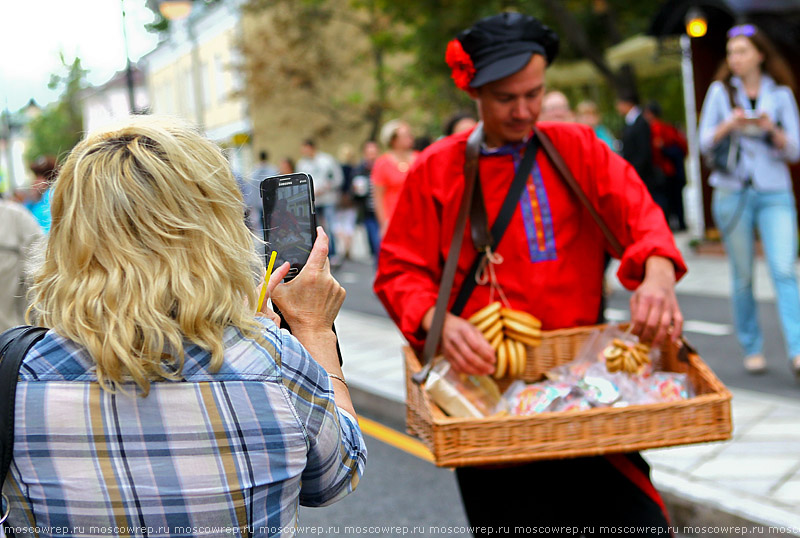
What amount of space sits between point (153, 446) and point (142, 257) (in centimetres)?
31

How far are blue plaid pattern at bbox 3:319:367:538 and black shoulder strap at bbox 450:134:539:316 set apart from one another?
3.97 ft

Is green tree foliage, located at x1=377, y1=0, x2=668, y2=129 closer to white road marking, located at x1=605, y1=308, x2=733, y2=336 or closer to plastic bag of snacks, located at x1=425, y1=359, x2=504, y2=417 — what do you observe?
white road marking, located at x1=605, y1=308, x2=733, y2=336

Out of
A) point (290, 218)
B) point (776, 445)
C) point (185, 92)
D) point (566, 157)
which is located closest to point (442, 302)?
point (566, 157)

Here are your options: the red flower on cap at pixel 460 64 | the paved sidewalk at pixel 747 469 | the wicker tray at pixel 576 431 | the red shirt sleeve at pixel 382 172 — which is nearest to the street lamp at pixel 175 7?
the red shirt sleeve at pixel 382 172

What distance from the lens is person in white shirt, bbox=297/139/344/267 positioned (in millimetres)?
15930

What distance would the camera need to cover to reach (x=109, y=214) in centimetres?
155

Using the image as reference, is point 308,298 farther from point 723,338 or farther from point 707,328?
point 707,328

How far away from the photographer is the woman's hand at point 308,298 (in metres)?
1.84

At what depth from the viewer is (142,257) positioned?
155cm

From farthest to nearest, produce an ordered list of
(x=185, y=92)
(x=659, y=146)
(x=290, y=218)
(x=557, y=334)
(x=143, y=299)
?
(x=185, y=92) → (x=659, y=146) → (x=557, y=334) → (x=290, y=218) → (x=143, y=299)

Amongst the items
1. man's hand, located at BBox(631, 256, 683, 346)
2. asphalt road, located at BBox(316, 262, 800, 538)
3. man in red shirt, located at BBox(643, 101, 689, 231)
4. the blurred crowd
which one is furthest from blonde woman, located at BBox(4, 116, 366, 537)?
man in red shirt, located at BBox(643, 101, 689, 231)

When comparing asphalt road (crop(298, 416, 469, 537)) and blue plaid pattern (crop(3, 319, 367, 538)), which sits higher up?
blue plaid pattern (crop(3, 319, 367, 538))

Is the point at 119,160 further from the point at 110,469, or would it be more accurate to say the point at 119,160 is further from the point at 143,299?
the point at 110,469

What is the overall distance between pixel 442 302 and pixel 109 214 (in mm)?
1261
